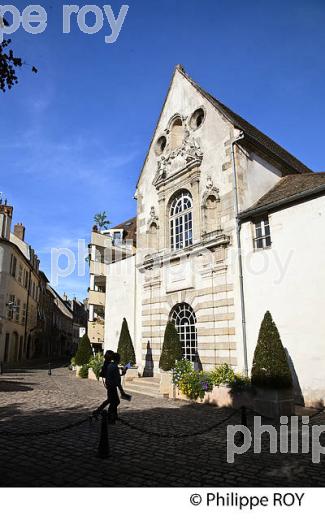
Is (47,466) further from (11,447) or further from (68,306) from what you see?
(68,306)

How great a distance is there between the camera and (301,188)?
38.7ft

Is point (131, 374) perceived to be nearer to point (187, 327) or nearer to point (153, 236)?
point (187, 327)

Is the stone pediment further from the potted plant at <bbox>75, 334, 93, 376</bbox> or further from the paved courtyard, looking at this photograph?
the paved courtyard

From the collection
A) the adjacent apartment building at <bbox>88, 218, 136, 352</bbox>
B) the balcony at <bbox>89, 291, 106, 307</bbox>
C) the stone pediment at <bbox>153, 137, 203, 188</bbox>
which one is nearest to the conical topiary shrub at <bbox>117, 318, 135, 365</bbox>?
the stone pediment at <bbox>153, 137, 203, 188</bbox>

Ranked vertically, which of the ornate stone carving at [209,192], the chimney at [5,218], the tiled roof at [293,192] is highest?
the chimney at [5,218]

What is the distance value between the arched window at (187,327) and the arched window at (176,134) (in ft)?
25.6

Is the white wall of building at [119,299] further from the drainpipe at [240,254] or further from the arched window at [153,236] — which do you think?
the drainpipe at [240,254]

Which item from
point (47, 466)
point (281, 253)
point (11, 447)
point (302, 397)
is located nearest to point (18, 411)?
point (11, 447)

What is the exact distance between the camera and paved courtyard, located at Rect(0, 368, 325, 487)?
4.90m

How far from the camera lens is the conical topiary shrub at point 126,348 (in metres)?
16.2

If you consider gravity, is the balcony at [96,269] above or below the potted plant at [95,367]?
above

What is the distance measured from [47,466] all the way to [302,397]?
7950mm

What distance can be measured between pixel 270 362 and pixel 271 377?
380mm

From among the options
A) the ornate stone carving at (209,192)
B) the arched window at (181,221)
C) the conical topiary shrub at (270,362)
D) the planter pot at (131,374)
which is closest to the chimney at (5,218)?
the arched window at (181,221)
